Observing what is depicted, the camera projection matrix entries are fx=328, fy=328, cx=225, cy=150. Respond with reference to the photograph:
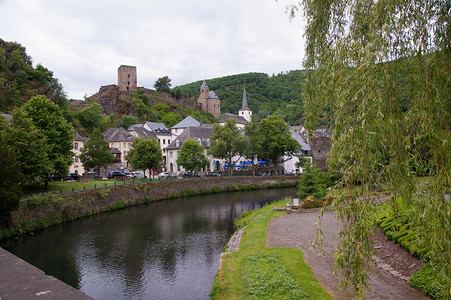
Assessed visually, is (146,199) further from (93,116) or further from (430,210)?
(93,116)

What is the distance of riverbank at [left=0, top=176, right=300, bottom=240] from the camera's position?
25719 mm

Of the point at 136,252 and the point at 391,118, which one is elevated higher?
the point at 391,118

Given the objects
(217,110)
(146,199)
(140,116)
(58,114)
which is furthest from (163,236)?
(217,110)

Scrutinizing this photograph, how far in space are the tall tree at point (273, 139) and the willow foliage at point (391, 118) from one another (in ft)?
166

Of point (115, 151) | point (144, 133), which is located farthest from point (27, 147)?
point (144, 133)

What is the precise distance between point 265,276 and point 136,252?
35.0 ft

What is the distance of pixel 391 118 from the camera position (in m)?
6.26

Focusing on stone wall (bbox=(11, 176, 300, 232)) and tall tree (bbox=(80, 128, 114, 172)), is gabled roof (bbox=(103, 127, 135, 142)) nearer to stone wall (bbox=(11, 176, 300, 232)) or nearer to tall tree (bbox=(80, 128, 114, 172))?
tall tree (bbox=(80, 128, 114, 172))

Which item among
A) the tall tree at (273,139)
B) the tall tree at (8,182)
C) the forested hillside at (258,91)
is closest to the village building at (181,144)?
the tall tree at (273,139)

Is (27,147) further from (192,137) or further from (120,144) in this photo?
(120,144)

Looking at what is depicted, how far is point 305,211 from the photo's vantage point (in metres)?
27.6

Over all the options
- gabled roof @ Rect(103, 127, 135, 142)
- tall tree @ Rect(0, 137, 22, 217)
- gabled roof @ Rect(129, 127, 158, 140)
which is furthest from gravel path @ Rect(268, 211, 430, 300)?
gabled roof @ Rect(129, 127, 158, 140)

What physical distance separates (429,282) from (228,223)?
19018 millimetres

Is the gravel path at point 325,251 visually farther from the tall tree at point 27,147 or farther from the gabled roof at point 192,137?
the gabled roof at point 192,137
